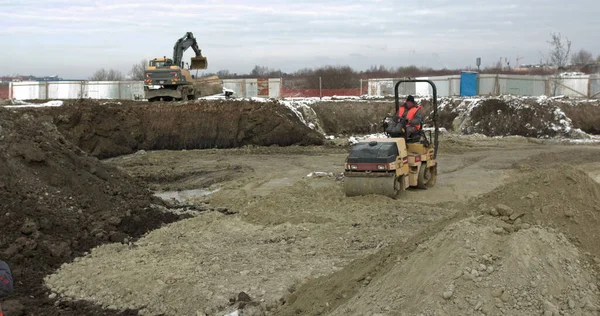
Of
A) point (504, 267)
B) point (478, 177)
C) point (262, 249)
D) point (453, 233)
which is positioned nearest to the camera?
point (504, 267)

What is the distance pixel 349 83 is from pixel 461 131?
85.9 ft

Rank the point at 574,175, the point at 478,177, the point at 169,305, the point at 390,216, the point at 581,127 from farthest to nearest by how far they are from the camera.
Result: the point at 581,127, the point at 478,177, the point at 390,216, the point at 574,175, the point at 169,305

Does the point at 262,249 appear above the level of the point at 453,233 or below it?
below

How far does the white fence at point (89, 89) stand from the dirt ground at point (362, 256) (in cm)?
2755

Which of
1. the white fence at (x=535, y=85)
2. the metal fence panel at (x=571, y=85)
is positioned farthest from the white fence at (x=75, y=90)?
the metal fence panel at (x=571, y=85)

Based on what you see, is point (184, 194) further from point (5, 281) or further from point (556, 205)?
point (556, 205)

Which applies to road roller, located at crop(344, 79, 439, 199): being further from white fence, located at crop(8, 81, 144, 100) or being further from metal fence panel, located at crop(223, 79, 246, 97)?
white fence, located at crop(8, 81, 144, 100)

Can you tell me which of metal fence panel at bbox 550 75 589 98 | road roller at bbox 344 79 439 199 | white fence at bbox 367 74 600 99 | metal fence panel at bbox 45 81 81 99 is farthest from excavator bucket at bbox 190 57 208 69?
metal fence panel at bbox 550 75 589 98

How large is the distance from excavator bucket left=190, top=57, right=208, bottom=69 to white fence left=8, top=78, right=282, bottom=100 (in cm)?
1091

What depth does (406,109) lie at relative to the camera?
38.1 feet

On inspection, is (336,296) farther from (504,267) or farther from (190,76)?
(190,76)

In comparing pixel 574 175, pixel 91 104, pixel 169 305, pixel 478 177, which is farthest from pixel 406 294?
pixel 91 104

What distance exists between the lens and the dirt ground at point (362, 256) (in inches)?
180

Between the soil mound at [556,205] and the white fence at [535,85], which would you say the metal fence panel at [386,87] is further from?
the soil mound at [556,205]
